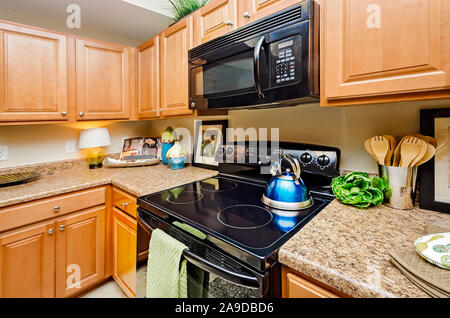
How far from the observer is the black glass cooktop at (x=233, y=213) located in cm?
76

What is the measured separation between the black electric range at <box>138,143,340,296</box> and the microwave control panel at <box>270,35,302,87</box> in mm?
432

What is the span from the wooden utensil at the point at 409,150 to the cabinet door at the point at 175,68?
46.3 inches

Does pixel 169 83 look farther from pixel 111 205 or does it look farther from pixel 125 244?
pixel 125 244

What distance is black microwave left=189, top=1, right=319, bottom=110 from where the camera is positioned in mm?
922

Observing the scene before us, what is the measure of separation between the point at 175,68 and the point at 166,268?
131cm

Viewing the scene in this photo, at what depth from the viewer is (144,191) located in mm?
1272

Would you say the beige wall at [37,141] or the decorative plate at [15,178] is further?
the beige wall at [37,141]

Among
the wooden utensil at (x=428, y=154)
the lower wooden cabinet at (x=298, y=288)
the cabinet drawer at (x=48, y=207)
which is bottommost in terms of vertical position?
the lower wooden cabinet at (x=298, y=288)

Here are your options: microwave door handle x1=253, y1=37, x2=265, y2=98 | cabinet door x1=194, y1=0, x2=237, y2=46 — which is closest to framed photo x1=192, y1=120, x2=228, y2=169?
cabinet door x1=194, y1=0, x2=237, y2=46

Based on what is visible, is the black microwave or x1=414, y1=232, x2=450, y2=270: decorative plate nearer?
x1=414, y1=232, x2=450, y2=270: decorative plate

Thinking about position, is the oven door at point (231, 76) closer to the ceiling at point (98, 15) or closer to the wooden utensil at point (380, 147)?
the wooden utensil at point (380, 147)

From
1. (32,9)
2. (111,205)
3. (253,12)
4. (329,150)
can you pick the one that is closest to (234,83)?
(253,12)

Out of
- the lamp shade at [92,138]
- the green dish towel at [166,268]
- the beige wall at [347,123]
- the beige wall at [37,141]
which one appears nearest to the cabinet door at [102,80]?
the lamp shade at [92,138]

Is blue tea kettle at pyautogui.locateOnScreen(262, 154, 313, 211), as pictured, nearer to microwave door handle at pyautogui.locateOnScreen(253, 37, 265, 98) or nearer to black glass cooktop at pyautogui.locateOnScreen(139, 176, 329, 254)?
black glass cooktop at pyautogui.locateOnScreen(139, 176, 329, 254)
